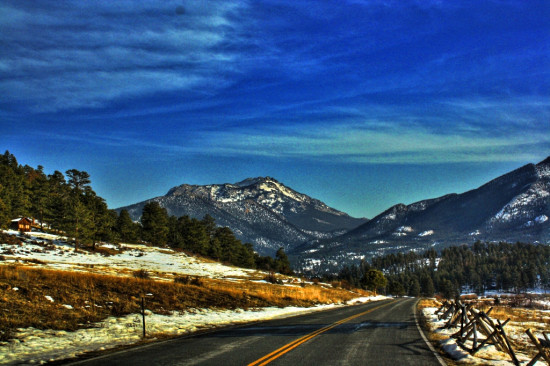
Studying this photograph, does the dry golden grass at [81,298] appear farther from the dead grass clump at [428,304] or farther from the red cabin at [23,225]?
the red cabin at [23,225]

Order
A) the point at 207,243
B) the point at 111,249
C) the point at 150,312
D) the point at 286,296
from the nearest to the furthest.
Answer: the point at 150,312 < the point at 286,296 < the point at 111,249 < the point at 207,243

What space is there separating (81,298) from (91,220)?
60454 mm

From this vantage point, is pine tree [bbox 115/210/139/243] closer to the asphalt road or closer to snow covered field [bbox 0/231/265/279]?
snow covered field [bbox 0/231/265/279]

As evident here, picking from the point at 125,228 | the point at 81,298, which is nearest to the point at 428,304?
the point at 81,298

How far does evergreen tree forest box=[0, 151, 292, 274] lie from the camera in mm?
73438

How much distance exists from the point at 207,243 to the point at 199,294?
8291 cm

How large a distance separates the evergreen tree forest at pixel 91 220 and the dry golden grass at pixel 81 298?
51.2m

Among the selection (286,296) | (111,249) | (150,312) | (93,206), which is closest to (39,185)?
(93,206)

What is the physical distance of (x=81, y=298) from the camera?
20.5 meters

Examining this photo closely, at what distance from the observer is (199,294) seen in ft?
96.5

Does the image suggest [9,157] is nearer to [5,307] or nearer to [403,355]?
[5,307]

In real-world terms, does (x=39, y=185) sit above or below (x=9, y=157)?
below

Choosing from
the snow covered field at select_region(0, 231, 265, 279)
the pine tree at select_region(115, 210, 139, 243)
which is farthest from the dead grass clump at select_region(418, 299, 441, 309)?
the pine tree at select_region(115, 210, 139, 243)

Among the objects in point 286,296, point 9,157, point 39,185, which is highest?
point 9,157
